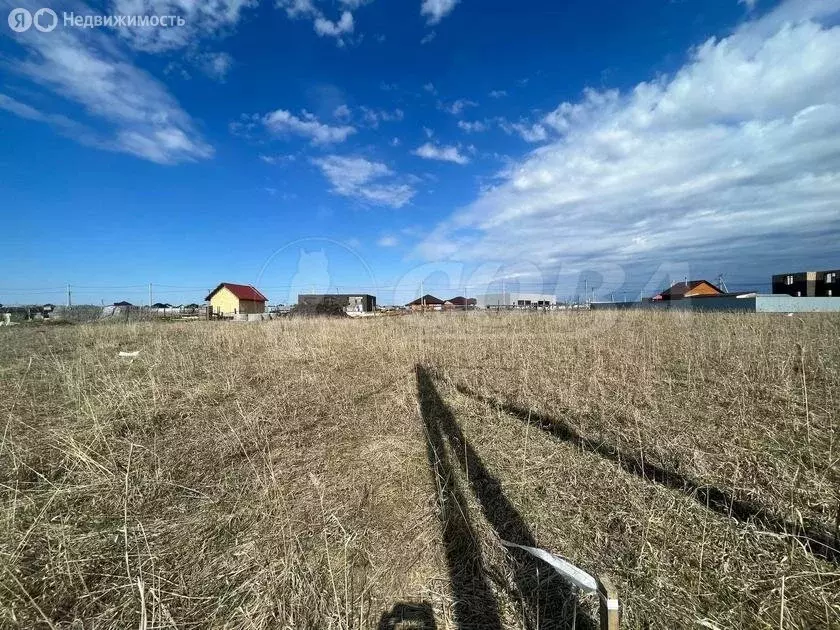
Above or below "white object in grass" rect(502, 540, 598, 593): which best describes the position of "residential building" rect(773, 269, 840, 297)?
above

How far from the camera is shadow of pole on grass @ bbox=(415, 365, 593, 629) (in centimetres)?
153

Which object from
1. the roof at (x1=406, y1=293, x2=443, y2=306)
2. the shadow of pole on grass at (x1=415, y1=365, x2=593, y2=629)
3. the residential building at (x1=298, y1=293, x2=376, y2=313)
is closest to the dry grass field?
the shadow of pole on grass at (x1=415, y1=365, x2=593, y2=629)

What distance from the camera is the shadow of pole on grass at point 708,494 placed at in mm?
1827

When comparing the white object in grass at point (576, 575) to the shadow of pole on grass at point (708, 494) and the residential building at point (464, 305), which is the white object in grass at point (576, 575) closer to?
the shadow of pole on grass at point (708, 494)

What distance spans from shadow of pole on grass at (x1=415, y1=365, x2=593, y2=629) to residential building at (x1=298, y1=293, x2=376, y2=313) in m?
18.8

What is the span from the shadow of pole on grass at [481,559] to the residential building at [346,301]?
18.8m

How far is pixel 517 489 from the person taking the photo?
245 cm

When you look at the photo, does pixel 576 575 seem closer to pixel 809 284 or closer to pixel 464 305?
pixel 464 305

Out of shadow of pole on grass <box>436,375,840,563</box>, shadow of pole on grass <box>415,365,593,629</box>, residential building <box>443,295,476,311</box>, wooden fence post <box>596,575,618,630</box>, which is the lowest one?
shadow of pole on grass <box>415,365,593,629</box>

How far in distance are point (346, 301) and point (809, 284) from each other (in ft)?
158

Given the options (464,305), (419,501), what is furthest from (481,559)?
(464,305)

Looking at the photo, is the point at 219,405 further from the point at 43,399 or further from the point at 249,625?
the point at 249,625

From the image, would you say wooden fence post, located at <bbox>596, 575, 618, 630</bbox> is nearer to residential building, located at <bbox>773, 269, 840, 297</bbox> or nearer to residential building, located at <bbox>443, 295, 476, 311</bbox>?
residential building, located at <bbox>443, 295, 476, 311</bbox>

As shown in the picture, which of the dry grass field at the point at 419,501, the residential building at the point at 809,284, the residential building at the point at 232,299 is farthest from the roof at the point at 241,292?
the residential building at the point at 809,284
